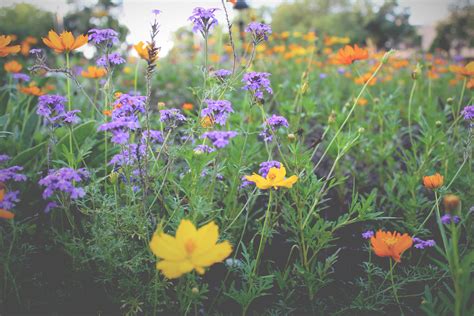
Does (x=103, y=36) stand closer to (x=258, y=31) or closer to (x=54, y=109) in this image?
(x=54, y=109)

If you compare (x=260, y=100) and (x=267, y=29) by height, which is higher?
(x=267, y=29)

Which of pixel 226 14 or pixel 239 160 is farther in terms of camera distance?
pixel 239 160

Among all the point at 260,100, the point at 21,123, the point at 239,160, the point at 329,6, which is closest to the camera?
the point at 260,100

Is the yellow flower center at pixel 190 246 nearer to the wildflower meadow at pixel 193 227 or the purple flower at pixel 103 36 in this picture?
the wildflower meadow at pixel 193 227

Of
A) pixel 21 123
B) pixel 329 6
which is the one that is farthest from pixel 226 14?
pixel 329 6

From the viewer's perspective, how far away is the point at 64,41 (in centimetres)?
131

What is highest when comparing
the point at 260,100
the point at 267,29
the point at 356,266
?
the point at 267,29

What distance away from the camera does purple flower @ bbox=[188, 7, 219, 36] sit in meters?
1.29

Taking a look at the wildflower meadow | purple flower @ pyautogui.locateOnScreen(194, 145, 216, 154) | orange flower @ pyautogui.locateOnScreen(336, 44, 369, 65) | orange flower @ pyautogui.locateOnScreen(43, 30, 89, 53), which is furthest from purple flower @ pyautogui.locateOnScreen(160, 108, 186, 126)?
orange flower @ pyautogui.locateOnScreen(336, 44, 369, 65)

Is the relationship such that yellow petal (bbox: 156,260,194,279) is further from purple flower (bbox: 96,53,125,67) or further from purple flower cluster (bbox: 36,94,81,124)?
purple flower (bbox: 96,53,125,67)

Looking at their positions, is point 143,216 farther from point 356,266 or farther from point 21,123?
point 21,123

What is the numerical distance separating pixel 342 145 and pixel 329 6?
26.0m

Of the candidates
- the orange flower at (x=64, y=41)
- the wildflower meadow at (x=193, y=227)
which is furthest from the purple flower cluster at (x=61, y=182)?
the orange flower at (x=64, y=41)

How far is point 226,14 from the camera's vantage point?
4.37 feet
